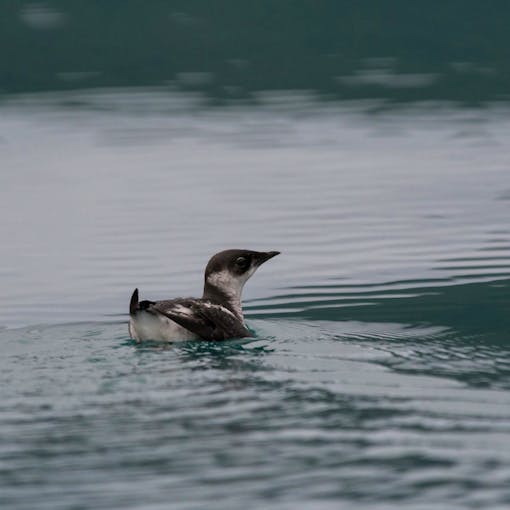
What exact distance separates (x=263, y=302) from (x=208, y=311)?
1914mm

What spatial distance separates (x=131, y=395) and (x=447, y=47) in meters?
19.4

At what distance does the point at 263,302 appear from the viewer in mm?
12852

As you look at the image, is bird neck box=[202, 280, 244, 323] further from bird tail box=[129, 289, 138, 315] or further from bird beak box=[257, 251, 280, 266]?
bird tail box=[129, 289, 138, 315]

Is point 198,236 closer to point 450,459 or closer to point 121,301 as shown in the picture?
point 121,301

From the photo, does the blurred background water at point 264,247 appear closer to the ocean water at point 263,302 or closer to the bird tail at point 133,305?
the ocean water at point 263,302

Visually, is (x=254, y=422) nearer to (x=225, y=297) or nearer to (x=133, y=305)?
(x=133, y=305)

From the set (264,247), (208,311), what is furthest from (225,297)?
(264,247)

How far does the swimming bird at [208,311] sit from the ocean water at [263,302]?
0.15m

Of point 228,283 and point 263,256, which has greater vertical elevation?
point 263,256

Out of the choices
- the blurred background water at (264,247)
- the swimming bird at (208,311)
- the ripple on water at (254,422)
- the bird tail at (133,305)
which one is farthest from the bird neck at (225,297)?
the bird tail at (133,305)

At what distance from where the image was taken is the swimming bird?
1059 centimetres

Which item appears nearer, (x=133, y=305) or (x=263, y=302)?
(x=133, y=305)

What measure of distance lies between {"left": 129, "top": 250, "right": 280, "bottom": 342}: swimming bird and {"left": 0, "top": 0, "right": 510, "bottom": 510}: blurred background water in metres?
0.18

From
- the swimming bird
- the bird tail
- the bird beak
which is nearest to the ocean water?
the swimming bird
